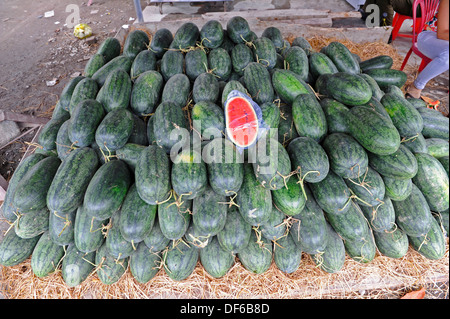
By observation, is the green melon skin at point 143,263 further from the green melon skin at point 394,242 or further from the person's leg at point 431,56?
the person's leg at point 431,56

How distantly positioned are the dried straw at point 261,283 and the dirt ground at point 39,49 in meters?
2.48

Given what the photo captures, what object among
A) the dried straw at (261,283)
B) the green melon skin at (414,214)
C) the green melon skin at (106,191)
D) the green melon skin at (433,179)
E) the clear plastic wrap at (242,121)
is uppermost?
the clear plastic wrap at (242,121)

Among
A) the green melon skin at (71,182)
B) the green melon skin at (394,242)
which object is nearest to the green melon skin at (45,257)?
the green melon skin at (71,182)

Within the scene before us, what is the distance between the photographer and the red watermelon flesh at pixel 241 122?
1868mm

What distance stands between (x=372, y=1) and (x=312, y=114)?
6.17m

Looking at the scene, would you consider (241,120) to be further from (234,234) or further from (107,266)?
(107,266)

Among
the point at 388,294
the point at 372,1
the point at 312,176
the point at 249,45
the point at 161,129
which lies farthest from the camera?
the point at 372,1

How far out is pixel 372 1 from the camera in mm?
6203

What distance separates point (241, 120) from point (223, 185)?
1.66 ft

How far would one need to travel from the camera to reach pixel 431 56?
12.1 ft

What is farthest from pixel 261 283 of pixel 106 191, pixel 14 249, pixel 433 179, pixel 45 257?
pixel 14 249

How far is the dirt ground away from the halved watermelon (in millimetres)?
3647
